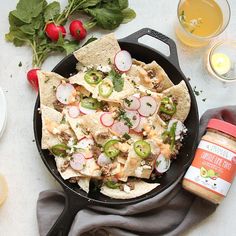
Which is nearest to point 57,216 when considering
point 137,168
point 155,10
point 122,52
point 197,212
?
point 137,168

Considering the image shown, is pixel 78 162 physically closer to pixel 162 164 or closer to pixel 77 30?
pixel 162 164

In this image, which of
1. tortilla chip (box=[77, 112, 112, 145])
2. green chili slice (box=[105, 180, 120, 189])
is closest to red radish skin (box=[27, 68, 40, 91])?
tortilla chip (box=[77, 112, 112, 145])

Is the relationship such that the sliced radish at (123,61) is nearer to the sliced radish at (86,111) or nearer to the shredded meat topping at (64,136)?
the sliced radish at (86,111)

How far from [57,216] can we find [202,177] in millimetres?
536

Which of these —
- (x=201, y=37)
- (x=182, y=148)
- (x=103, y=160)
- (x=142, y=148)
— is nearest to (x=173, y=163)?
(x=182, y=148)

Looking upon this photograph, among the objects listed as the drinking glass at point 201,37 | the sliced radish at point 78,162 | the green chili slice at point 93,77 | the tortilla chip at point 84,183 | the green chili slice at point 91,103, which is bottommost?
the tortilla chip at point 84,183

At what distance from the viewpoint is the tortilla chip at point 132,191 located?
6.27 feet

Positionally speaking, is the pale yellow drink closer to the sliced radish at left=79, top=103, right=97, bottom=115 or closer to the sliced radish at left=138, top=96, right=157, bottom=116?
the sliced radish at left=138, top=96, right=157, bottom=116

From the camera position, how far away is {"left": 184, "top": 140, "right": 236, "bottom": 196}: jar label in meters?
1.90

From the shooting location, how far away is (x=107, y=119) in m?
1.95

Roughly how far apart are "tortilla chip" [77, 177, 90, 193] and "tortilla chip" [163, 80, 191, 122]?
384 mm

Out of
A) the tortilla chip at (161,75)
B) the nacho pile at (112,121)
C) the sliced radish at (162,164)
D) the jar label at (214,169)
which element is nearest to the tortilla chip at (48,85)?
the nacho pile at (112,121)

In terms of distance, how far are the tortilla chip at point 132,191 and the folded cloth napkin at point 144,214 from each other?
2.3 inches

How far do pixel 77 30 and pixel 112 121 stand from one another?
0.38 metres
